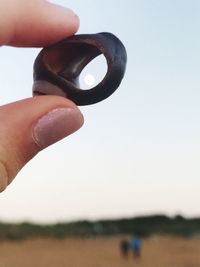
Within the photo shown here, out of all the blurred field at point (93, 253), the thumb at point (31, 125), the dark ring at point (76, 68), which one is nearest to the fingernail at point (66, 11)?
the dark ring at point (76, 68)

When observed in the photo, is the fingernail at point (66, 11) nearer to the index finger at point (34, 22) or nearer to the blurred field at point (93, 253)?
the index finger at point (34, 22)

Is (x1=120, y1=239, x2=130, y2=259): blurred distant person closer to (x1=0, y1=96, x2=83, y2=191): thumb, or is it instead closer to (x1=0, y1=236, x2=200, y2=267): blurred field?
(x1=0, y1=236, x2=200, y2=267): blurred field

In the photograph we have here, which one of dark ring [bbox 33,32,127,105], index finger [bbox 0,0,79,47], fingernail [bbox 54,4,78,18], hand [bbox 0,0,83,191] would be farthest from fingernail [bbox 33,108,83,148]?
fingernail [bbox 54,4,78,18]

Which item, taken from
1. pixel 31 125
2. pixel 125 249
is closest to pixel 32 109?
pixel 31 125

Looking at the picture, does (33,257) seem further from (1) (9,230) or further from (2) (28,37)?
(2) (28,37)

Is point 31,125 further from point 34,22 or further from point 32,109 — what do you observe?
point 34,22

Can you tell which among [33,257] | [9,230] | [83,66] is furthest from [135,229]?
[83,66]
